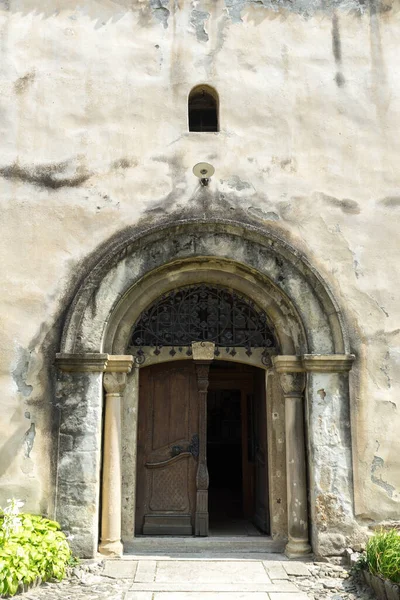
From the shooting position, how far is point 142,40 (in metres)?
6.43

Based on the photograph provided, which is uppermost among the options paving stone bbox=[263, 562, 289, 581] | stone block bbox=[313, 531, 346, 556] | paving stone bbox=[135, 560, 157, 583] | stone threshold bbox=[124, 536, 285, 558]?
stone block bbox=[313, 531, 346, 556]

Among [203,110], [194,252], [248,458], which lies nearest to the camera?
[194,252]

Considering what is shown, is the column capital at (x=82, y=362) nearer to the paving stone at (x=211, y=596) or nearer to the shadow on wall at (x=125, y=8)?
the paving stone at (x=211, y=596)

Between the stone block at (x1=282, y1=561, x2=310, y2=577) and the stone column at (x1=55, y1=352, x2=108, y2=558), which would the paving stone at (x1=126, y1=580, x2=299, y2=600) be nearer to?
the stone block at (x1=282, y1=561, x2=310, y2=577)

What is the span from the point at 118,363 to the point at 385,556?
116 inches

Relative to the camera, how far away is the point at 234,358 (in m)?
6.05

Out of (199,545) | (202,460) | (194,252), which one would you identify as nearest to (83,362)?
(194,252)

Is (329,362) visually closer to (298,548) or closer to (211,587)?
(298,548)

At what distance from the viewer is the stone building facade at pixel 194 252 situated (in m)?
5.51

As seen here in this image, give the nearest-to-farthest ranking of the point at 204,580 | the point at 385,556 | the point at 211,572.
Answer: the point at 385,556 < the point at 204,580 < the point at 211,572

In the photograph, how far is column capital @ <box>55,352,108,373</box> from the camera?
5.50m

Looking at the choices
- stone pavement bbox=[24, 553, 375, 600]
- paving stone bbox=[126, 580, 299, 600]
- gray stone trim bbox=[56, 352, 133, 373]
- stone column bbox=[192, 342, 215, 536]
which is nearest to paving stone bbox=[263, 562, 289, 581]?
stone pavement bbox=[24, 553, 375, 600]

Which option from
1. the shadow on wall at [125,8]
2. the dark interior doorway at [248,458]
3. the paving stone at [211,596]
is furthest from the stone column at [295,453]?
the shadow on wall at [125,8]

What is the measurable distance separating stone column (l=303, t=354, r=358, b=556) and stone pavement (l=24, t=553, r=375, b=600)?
294 mm
